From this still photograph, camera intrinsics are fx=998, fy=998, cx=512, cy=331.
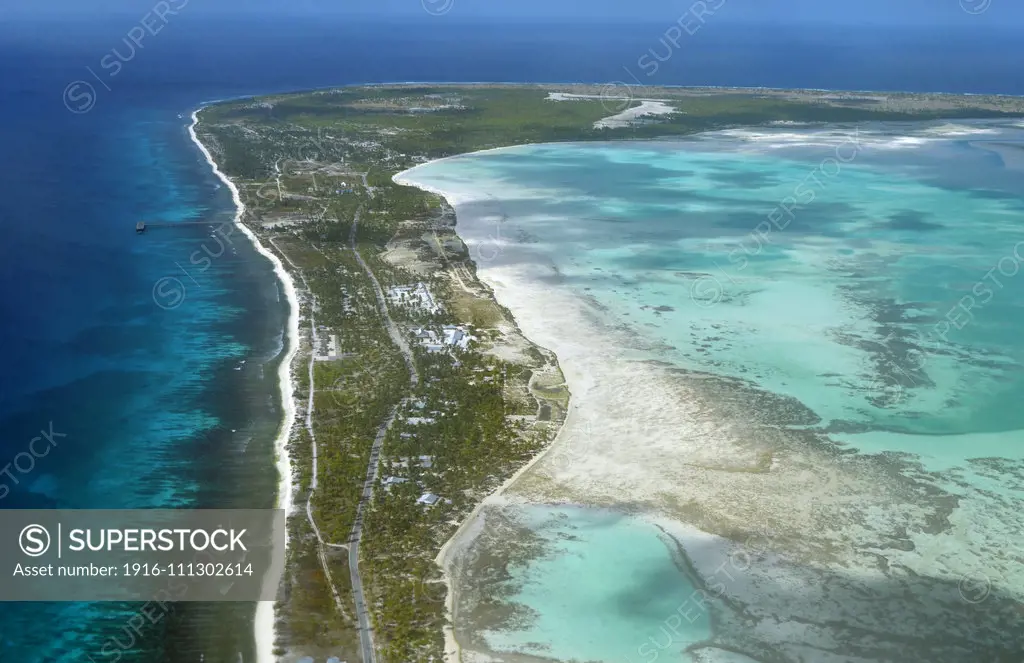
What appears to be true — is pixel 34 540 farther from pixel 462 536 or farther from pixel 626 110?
pixel 626 110

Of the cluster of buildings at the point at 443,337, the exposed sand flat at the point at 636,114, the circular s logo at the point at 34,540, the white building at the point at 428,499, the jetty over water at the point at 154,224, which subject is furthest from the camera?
the exposed sand flat at the point at 636,114

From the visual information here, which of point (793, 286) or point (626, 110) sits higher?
point (626, 110)

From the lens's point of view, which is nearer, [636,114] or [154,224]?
[154,224]

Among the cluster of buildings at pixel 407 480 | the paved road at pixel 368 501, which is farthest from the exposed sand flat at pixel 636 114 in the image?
the cluster of buildings at pixel 407 480

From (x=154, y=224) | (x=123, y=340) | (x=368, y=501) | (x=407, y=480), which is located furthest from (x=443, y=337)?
(x=154, y=224)

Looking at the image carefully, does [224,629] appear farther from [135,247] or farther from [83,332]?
[135,247]

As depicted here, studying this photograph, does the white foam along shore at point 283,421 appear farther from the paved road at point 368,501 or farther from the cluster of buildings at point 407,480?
the cluster of buildings at point 407,480
